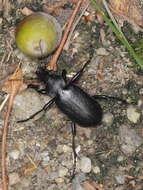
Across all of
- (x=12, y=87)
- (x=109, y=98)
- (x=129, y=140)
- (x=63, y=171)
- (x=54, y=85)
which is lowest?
(x=63, y=171)

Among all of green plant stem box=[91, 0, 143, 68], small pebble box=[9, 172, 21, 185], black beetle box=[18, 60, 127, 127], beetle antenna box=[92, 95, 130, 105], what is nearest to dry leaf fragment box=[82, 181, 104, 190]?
black beetle box=[18, 60, 127, 127]

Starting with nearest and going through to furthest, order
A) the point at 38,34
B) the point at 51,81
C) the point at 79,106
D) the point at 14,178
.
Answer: the point at 38,34, the point at 79,106, the point at 14,178, the point at 51,81

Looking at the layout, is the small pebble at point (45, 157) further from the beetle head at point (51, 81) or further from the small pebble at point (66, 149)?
the beetle head at point (51, 81)

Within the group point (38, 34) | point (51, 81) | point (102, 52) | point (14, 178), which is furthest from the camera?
point (102, 52)

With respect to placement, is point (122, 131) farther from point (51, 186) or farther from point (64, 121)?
point (51, 186)

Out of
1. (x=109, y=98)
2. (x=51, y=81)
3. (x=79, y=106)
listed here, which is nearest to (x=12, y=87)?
(x=51, y=81)

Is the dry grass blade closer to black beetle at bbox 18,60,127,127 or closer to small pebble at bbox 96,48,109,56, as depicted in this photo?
black beetle at bbox 18,60,127,127

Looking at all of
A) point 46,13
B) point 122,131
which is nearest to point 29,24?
point 46,13

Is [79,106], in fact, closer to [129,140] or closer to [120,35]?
[129,140]
